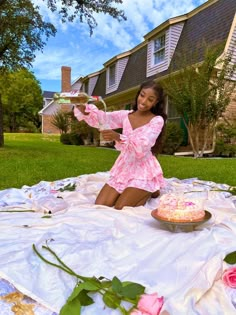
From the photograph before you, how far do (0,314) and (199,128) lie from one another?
861 centimetres

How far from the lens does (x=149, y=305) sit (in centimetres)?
135

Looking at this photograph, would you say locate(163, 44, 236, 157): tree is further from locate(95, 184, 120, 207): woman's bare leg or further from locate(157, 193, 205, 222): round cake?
locate(157, 193, 205, 222): round cake

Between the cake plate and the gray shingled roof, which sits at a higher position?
the gray shingled roof

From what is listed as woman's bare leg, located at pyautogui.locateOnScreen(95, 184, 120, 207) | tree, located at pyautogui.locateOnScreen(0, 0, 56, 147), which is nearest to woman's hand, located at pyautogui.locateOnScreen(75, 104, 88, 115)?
woman's bare leg, located at pyautogui.locateOnScreen(95, 184, 120, 207)

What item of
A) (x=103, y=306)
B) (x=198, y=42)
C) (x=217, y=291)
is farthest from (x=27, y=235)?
(x=198, y=42)

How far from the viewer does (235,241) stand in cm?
194

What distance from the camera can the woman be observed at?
9.55 feet

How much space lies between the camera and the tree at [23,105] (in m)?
38.2

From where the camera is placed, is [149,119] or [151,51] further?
[151,51]

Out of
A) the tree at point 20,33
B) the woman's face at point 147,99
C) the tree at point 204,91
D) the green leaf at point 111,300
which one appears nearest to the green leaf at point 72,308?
the green leaf at point 111,300

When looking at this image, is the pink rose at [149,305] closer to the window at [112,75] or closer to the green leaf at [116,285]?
the green leaf at [116,285]

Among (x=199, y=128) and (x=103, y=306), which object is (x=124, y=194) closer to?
(x=103, y=306)

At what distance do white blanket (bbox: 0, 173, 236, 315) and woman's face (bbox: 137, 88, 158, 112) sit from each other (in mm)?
1020

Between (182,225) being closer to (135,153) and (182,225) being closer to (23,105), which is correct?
(135,153)
